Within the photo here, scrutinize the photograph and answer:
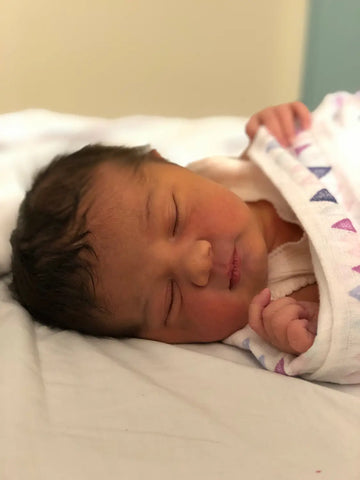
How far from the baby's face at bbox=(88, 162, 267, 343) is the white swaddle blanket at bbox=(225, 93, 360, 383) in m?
0.06

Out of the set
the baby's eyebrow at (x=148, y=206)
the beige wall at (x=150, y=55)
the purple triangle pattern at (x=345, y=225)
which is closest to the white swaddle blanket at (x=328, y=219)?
the purple triangle pattern at (x=345, y=225)

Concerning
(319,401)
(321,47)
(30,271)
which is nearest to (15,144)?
(30,271)

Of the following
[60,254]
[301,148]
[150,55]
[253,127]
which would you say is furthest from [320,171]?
[150,55]

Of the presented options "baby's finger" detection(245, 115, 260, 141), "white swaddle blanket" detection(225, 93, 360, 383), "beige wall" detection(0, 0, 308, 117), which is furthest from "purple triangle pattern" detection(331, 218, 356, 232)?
"beige wall" detection(0, 0, 308, 117)

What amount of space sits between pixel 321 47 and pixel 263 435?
4.94ft

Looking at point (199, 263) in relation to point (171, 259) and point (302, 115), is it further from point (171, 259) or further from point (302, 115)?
point (302, 115)

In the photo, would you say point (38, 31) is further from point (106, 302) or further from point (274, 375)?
point (274, 375)

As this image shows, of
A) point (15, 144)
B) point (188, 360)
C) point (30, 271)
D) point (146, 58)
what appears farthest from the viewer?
point (146, 58)

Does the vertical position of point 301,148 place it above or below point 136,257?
above

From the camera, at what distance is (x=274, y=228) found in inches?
35.8

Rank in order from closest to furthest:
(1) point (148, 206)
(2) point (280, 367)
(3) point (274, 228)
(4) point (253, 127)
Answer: (2) point (280, 367) → (1) point (148, 206) → (3) point (274, 228) → (4) point (253, 127)

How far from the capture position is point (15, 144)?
1188mm

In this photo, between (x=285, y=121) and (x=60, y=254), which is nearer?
(x=60, y=254)

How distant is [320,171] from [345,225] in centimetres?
16
